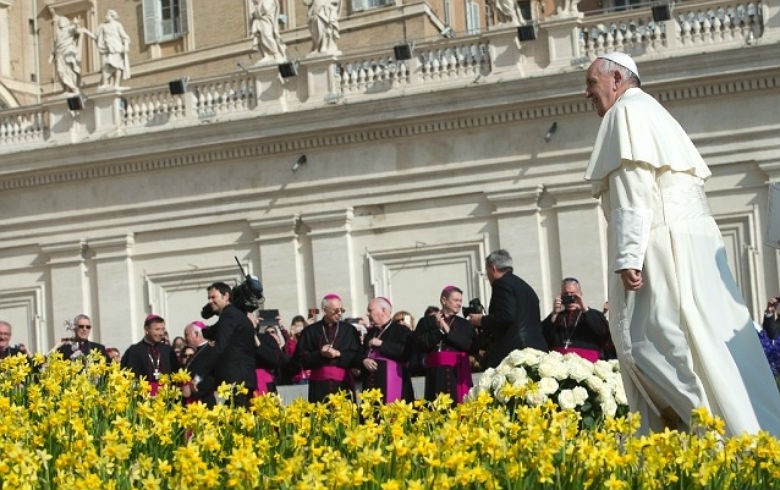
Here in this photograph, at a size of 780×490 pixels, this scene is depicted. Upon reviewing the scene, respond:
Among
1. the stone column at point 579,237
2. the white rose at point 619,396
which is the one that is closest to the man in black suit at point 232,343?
the white rose at point 619,396

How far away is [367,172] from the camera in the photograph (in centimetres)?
2545

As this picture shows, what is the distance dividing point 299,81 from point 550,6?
1941cm

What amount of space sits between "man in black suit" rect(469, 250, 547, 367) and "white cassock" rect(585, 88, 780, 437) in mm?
→ 5002

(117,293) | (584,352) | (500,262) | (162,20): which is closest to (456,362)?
(584,352)

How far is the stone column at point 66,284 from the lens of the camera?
2770cm

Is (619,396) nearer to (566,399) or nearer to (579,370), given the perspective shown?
(579,370)

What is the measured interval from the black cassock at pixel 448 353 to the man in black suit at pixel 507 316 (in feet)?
6.18

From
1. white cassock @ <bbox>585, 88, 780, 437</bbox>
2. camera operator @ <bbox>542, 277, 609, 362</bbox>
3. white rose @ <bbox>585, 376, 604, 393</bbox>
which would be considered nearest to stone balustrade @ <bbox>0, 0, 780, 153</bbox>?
camera operator @ <bbox>542, 277, 609, 362</bbox>

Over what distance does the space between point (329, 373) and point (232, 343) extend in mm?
1880

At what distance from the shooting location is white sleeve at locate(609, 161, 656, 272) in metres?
7.97

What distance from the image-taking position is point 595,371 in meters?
11.4

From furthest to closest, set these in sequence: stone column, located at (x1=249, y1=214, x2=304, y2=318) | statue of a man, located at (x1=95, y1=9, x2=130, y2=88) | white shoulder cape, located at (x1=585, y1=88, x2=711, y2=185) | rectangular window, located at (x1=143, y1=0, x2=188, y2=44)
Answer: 1. rectangular window, located at (x1=143, y1=0, x2=188, y2=44)
2. statue of a man, located at (x1=95, y1=9, x2=130, y2=88)
3. stone column, located at (x1=249, y1=214, x2=304, y2=318)
4. white shoulder cape, located at (x1=585, y1=88, x2=711, y2=185)

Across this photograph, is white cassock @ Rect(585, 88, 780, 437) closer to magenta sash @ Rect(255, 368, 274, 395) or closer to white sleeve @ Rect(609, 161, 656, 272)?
white sleeve @ Rect(609, 161, 656, 272)

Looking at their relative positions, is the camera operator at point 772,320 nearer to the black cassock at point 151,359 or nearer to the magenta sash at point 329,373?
the magenta sash at point 329,373
